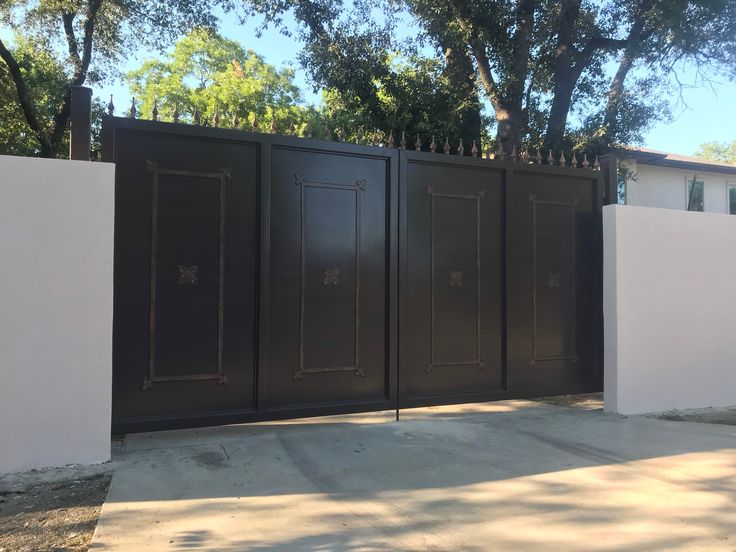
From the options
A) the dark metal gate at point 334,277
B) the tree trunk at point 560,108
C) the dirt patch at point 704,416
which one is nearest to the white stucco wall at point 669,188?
the tree trunk at point 560,108

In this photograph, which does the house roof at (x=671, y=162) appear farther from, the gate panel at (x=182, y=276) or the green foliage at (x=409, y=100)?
the gate panel at (x=182, y=276)

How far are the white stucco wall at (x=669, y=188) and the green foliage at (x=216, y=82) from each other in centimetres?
1586

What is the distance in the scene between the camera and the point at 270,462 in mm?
4289

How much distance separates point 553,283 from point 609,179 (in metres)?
1.50

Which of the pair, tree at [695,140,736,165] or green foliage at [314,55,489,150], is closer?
green foliage at [314,55,489,150]

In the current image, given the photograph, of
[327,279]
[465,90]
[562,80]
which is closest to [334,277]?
[327,279]

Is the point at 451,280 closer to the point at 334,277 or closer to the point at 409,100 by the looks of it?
the point at 334,277

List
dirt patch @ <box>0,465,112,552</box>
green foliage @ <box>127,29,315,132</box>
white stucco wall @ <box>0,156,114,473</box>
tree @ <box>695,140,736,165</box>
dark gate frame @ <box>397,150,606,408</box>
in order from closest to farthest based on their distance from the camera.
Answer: dirt patch @ <box>0,465,112,552</box> → white stucco wall @ <box>0,156,114,473</box> → dark gate frame @ <box>397,150,606,408</box> → green foliage @ <box>127,29,315,132</box> → tree @ <box>695,140,736,165</box>

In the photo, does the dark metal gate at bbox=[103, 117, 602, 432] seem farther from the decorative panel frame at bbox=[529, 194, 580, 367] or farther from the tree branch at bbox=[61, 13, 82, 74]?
the tree branch at bbox=[61, 13, 82, 74]

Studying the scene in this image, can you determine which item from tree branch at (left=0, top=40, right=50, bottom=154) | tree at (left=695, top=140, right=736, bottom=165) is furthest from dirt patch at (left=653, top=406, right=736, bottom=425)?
tree at (left=695, top=140, right=736, bottom=165)

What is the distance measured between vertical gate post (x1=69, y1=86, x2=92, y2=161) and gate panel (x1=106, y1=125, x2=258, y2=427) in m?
0.22

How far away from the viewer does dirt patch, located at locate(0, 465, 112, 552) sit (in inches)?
116

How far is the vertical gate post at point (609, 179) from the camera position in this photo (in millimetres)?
6461

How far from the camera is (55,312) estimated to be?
399 cm
